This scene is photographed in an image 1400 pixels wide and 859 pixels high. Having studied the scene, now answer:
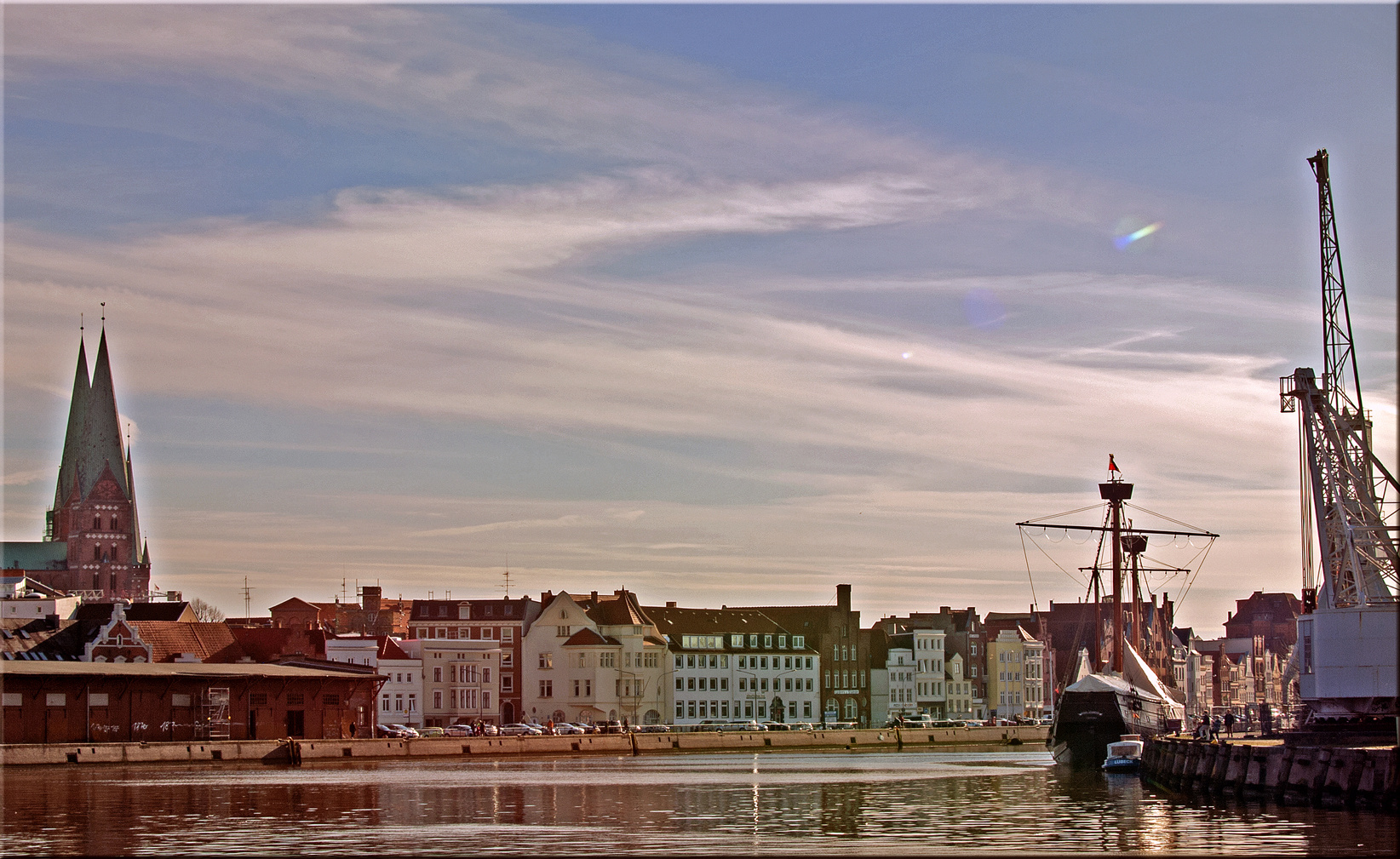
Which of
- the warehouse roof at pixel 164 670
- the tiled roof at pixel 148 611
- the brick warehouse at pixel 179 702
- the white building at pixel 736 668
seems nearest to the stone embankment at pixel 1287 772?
the warehouse roof at pixel 164 670

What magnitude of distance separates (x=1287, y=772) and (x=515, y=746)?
62.0m

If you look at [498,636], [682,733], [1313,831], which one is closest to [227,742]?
[682,733]

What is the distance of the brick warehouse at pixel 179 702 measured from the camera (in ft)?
313

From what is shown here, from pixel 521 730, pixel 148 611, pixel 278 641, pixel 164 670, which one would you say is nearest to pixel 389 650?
pixel 278 641

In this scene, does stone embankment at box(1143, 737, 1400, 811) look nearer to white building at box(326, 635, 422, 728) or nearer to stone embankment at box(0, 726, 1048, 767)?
stone embankment at box(0, 726, 1048, 767)

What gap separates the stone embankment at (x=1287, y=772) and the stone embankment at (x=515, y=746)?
4635cm

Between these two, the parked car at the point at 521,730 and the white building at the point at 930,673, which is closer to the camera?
the parked car at the point at 521,730

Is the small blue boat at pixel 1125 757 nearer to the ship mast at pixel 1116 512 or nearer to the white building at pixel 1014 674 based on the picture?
the ship mast at pixel 1116 512

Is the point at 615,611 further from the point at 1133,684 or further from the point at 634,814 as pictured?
the point at 634,814

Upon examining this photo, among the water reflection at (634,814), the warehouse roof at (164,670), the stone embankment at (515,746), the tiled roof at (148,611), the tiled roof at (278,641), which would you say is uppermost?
the tiled roof at (148,611)

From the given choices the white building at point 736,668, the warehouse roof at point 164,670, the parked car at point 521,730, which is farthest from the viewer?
the white building at point 736,668

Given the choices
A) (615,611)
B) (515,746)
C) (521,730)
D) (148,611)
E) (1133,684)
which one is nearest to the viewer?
(1133,684)

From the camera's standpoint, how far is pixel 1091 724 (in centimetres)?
9838

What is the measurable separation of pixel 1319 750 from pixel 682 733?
70236mm
